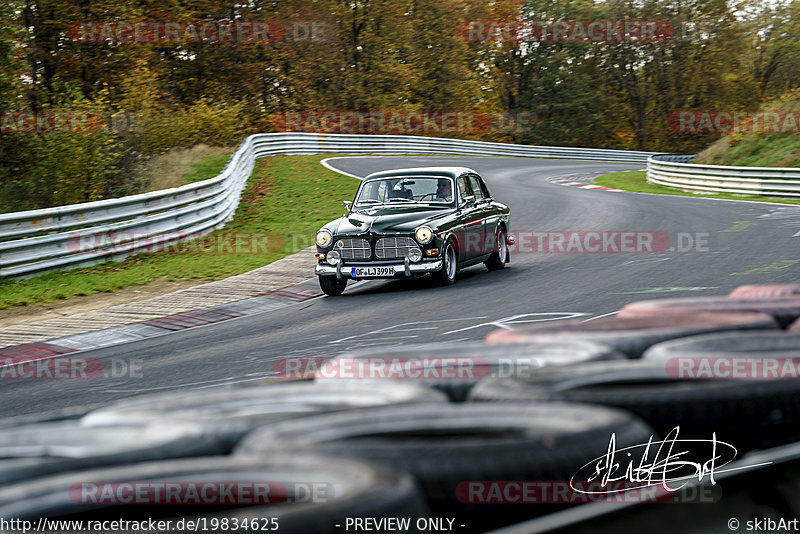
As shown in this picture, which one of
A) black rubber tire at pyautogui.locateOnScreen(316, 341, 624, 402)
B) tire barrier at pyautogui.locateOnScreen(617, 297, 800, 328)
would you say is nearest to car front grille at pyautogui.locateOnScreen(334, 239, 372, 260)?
tire barrier at pyautogui.locateOnScreen(617, 297, 800, 328)

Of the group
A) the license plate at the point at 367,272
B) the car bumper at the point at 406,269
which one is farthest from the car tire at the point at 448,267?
the license plate at the point at 367,272

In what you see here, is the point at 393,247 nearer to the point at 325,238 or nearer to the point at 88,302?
the point at 325,238

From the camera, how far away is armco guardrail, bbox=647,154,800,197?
23.9 meters

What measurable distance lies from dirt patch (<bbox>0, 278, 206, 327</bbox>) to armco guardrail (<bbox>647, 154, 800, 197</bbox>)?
1838 cm

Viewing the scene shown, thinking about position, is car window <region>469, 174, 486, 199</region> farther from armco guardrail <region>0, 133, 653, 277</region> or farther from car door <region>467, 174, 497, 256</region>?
armco guardrail <region>0, 133, 653, 277</region>

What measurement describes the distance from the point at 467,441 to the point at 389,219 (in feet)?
31.8

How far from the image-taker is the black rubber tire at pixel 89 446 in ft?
7.11

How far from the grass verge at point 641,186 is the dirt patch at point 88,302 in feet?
56.8

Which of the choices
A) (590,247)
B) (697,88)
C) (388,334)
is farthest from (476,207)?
(697,88)

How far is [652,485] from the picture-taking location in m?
2.02

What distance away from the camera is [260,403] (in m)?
2.76

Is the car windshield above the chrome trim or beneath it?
above

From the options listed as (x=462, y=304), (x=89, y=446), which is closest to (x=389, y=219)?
(x=462, y=304)

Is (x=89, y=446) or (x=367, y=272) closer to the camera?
(x=89, y=446)
